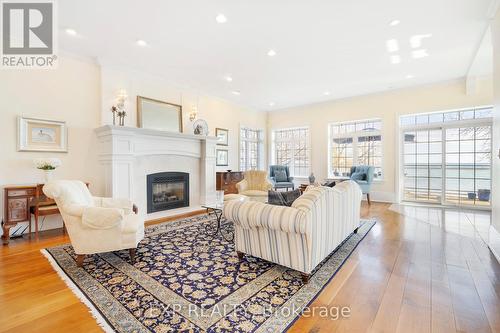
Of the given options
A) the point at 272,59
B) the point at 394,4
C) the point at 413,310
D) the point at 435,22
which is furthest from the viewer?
the point at 272,59

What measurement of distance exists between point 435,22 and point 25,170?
625cm

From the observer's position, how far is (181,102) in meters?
5.46

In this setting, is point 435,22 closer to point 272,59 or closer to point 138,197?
point 272,59

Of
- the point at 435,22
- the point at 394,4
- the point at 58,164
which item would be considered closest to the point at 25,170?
the point at 58,164

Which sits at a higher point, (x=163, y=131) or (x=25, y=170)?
(x=163, y=131)

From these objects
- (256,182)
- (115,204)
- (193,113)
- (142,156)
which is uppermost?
(193,113)

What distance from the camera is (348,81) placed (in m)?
5.43

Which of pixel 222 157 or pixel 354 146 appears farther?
pixel 354 146

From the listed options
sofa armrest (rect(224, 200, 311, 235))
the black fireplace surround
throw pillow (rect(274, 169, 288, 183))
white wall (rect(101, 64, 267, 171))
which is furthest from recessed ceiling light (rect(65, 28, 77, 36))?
throw pillow (rect(274, 169, 288, 183))

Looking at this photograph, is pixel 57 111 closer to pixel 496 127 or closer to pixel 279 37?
pixel 279 37

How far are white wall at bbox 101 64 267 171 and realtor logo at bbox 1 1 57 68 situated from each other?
827 mm

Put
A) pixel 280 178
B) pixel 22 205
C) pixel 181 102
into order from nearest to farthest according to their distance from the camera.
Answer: pixel 22 205, pixel 181 102, pixel 280 178

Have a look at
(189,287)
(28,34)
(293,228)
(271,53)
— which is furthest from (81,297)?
(271,53)

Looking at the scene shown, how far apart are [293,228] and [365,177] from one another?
15.5 ft
